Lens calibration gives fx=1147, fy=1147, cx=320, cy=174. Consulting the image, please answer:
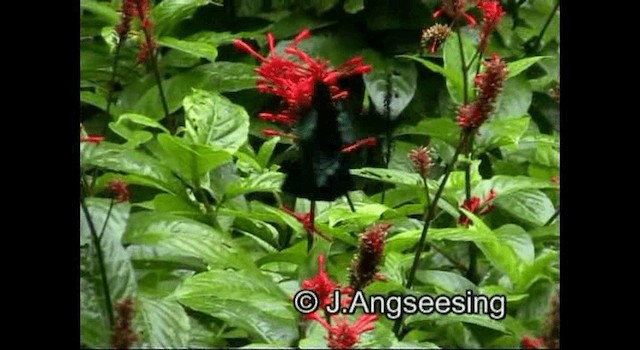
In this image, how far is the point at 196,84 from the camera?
125 centimetres

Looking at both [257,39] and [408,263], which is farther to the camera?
[257,39]

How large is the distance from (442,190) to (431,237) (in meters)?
0.05

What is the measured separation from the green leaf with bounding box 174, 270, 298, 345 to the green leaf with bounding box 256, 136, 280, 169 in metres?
0.18

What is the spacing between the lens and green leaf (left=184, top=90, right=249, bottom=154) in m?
1.19

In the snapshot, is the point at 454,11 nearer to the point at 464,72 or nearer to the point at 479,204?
the point at 464,72

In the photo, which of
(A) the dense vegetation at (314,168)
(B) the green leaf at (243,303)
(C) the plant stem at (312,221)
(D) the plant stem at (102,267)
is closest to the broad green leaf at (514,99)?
(A) the dense vegetation at (314,168)

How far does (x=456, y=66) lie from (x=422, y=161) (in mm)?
112

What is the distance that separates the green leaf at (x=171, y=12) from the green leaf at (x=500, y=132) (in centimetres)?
34

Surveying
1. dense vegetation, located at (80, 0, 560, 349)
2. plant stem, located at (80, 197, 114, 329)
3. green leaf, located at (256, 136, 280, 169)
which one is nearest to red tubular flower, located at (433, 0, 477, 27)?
dense vegetation, located at (80, 0, 560, 349)

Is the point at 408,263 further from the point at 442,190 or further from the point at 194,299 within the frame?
the point at 194,299

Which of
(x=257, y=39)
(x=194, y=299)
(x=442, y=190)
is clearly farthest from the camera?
(x=257, y=39)

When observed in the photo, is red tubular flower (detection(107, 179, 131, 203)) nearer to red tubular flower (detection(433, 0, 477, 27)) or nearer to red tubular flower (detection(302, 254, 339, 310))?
red tubular flower (detection(302, 254, 339, 310))

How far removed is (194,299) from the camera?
1.04m
